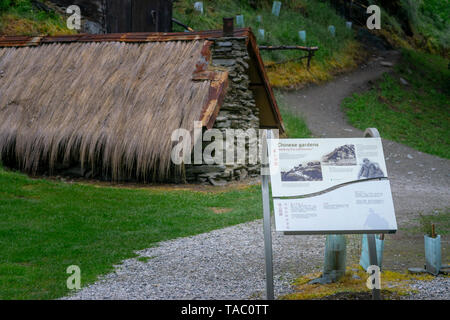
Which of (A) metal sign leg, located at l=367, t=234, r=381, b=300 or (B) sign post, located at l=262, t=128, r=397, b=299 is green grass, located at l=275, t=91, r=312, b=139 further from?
(A) metal sign leg, located at l=367, t=234, r=381, b=300

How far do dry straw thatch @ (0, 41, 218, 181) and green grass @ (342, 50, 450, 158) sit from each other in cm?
982

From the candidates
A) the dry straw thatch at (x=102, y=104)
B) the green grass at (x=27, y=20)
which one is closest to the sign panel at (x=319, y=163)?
the dry straw thatch at (x=102, y=104)

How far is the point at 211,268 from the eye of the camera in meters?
6.49

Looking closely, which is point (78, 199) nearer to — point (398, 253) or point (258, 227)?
point (258, 227)

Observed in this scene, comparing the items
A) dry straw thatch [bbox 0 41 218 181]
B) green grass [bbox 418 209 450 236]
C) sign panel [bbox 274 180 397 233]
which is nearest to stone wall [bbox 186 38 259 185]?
dry straw thatch [bbox 0 41 218 181]

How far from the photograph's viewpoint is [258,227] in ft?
28.5

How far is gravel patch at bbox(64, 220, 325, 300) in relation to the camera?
18.2ft

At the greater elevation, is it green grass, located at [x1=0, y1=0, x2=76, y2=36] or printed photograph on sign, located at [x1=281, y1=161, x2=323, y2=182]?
green grass, located at [x1=0, y1=0, x2=76, y2=36]

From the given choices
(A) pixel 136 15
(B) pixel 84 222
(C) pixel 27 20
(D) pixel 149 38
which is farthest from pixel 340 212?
(C) pixel 27 20

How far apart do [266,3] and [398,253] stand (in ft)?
75.9

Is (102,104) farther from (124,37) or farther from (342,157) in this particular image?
(342,157)

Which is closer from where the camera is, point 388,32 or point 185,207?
point 185,207
